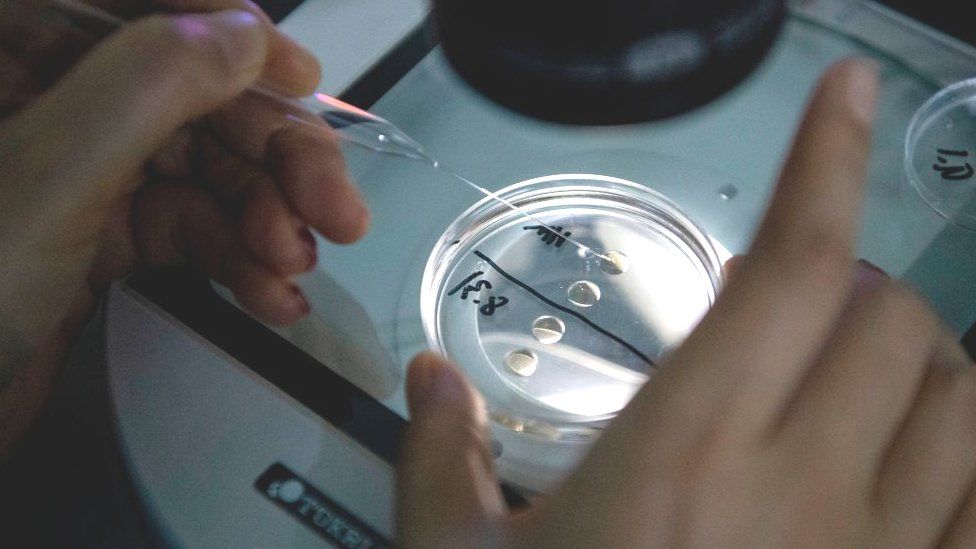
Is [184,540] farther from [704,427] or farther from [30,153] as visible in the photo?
[704,427]

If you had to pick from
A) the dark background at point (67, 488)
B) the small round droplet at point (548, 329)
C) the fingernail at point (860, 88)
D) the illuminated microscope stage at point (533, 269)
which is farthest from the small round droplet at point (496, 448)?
the dark background at point (67, 488)

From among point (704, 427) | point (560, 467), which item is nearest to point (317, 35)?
point (560, 467)

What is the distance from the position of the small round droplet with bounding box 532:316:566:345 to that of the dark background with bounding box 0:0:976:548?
0.48 m

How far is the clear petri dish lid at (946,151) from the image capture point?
2.42ft

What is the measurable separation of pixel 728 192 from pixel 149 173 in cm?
53

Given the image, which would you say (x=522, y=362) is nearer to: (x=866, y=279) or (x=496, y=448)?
(x=496, y=448)

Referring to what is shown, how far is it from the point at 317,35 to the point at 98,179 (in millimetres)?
Result: 343

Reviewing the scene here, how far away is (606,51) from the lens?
394 mm

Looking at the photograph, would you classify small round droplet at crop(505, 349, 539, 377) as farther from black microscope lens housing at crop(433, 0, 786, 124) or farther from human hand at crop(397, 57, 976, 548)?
black microscope lens housing at crop(433, 0, 786, 124)

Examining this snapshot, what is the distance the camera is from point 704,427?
1.51 feet

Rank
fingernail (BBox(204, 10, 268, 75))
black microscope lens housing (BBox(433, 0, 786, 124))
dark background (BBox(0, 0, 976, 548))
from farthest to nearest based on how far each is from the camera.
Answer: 1. dark background (BBox(0, 0, 976, 548))
2. fingernail (BBox(204, 10, 268, 75))
3. black microscope lens housing (BBox(433, 0, 786, 124))

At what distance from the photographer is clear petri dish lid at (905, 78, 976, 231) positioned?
74 centimetres

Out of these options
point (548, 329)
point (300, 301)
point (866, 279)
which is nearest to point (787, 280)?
point (866, 279)

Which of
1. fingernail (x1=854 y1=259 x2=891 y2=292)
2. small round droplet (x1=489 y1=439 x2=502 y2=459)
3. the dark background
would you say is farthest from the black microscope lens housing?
the dark background
